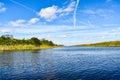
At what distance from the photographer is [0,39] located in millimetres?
191375

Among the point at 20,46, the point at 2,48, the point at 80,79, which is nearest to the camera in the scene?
the point at 80,79

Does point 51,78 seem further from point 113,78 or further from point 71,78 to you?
point 113,78

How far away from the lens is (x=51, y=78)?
39812mm

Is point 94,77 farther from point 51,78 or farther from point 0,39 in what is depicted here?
point 0,39

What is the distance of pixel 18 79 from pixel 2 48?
435ft

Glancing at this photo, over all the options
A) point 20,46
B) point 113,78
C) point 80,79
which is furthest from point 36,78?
point 20,46

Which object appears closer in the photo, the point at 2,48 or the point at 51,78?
the point at 51,78

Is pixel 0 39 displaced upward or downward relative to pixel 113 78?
upward

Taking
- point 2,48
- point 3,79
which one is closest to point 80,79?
point 3,79

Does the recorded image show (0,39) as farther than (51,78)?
Yes

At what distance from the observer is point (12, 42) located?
190750 mm

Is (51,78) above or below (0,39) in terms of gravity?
below

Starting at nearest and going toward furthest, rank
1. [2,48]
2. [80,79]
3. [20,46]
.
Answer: [80,79] → [2,48] → [20,46]

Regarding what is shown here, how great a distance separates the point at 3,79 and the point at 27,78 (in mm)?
4228
